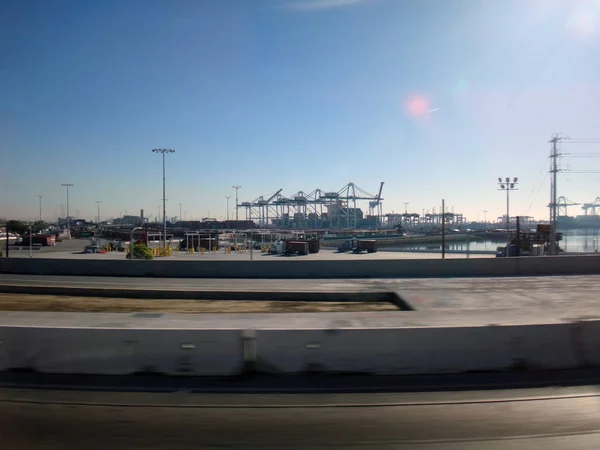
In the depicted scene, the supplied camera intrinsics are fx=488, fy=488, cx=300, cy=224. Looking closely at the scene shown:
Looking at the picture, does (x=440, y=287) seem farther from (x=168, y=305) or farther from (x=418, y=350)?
(x=418, y=350)

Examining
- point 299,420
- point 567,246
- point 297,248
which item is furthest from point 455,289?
point 567,246

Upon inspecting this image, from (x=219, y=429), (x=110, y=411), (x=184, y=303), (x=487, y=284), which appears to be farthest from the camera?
(x=487, y=284)

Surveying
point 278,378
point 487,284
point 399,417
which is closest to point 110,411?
point 278,378

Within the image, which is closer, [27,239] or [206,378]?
[206,378]

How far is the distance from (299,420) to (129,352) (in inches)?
138

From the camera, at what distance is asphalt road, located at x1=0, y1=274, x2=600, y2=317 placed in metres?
17.9

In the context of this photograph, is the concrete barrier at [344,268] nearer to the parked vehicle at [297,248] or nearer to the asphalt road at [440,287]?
the asphalt road at [440,287]

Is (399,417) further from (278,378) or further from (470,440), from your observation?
(278,378)

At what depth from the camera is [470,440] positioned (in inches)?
221

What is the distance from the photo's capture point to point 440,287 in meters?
23.3

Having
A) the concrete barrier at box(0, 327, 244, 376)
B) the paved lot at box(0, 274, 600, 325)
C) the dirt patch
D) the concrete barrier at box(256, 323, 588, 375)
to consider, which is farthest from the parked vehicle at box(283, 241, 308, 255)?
the concrete barrier at box(0, 327, 244, 376)

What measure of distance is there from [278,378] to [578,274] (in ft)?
87.3

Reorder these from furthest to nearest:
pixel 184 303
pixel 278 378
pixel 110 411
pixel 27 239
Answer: pixel 27 239
pixel 184 303
pixel 278 378
pixel 110 411

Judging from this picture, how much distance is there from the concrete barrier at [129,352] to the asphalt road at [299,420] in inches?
35.2
